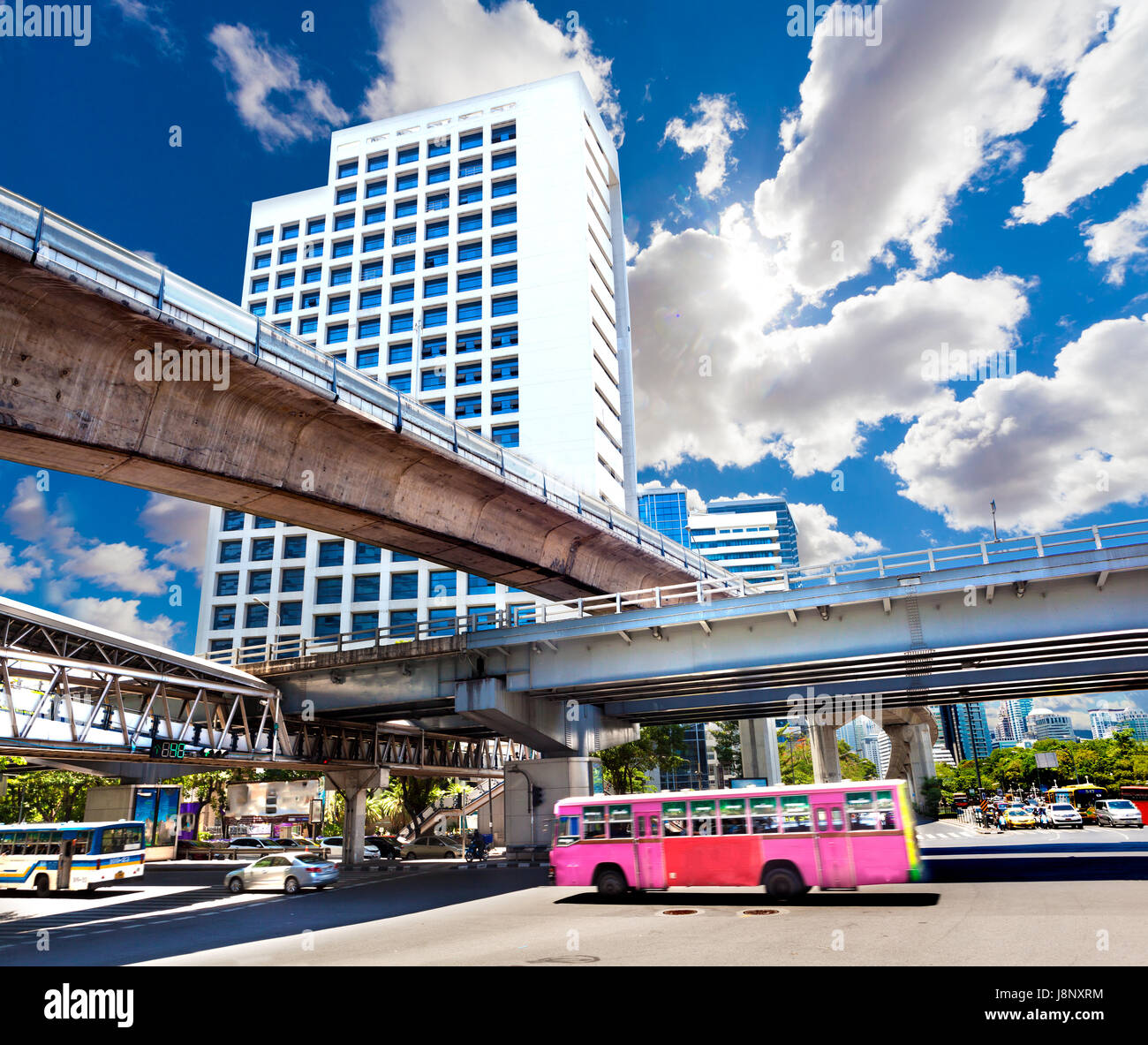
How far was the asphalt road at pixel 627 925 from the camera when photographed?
11375 mm

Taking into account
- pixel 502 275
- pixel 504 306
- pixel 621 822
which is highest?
pixel 502 275

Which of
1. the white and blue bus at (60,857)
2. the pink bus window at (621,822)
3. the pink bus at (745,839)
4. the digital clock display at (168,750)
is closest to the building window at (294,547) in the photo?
the white and blue bus at (60,857)

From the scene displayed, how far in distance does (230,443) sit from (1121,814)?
5325 centimetres

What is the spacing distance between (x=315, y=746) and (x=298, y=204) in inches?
2668

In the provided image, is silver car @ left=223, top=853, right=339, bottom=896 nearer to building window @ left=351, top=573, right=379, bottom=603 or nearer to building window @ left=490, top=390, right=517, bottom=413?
building window @ left=351, top=573, right=379, bottom=603

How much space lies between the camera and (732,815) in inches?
725

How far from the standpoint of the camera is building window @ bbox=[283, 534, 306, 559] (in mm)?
69875

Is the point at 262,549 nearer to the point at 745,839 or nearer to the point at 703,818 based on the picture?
the point at 703,818

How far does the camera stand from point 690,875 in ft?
62.0

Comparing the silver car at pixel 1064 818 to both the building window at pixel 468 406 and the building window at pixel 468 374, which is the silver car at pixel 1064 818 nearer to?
the building window at pixel 468 406

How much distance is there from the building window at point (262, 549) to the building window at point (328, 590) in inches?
234

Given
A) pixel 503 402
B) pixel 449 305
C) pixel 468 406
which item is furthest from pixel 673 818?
pixel 449 305

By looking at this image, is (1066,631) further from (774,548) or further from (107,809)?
(774,548)
